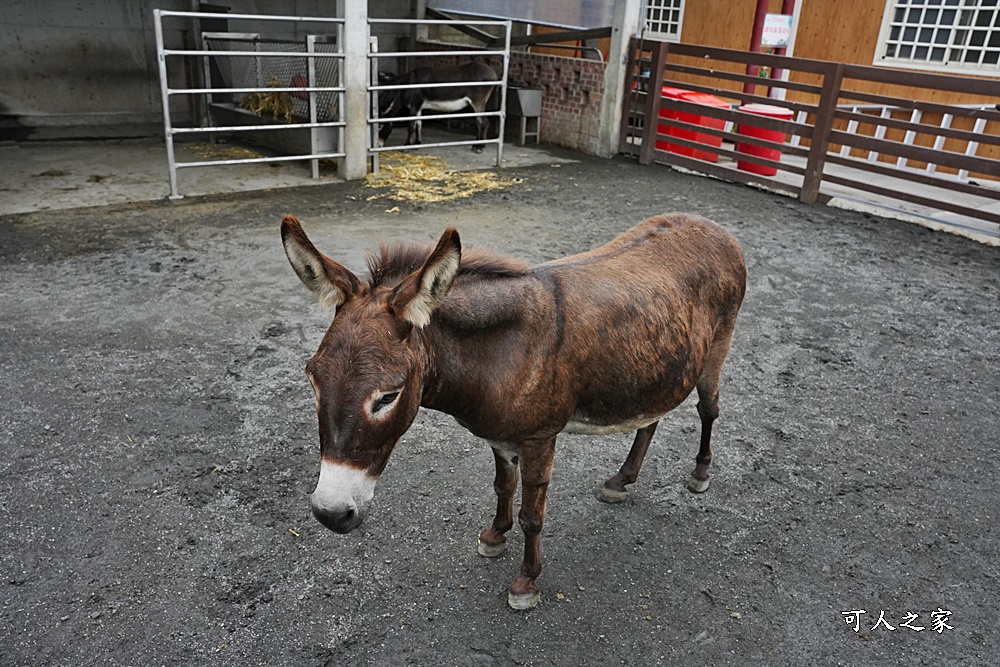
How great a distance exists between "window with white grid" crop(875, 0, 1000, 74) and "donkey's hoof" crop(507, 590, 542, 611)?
10.7 meters

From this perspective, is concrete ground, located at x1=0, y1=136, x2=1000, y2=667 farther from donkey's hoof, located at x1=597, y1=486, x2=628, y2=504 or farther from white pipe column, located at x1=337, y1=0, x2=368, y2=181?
white pipe column, located at x1=337, y1=0, x2=368, y2=181

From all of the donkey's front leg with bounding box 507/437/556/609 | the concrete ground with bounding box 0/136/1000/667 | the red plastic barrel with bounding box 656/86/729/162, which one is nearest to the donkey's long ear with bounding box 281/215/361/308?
the donkey's front leg with bounding box 507/437/556/609

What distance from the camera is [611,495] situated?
3.11 meters

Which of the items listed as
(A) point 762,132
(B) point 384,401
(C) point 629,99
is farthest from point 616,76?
(B) point 384,401

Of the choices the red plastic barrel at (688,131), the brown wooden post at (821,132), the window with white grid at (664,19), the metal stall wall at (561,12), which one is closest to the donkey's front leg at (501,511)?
the brown wooden post at (821,132)

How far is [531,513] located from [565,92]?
31.0 feet

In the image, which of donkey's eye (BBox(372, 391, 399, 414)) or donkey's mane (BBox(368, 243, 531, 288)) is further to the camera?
donkey's mane (BBox(368, 243, 531, 288))

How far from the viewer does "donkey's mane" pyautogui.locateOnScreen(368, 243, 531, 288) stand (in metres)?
2.04

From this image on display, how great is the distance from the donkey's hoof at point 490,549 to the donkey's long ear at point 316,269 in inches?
50.2

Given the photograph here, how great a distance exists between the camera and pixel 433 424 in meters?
3.65

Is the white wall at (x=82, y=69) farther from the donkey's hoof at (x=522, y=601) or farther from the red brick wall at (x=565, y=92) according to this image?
the donkey's hoof at (x=522, y=601)

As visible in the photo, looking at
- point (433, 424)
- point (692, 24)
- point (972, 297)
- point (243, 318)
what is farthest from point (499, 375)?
point (692, 24)

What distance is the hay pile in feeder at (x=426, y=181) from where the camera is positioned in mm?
7949

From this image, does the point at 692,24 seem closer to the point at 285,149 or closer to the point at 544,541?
the point at 285,149
